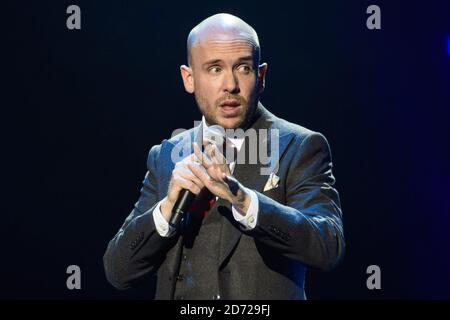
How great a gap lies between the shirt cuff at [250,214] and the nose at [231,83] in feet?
1.20

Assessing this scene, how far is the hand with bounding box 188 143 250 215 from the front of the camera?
1783 mm

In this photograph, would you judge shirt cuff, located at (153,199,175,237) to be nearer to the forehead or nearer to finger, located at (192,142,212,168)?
finger, located at (192,142,212,168)

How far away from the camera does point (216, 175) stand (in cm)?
178

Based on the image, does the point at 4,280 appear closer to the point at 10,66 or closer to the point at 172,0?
the point at 10,66

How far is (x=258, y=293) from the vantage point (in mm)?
1961

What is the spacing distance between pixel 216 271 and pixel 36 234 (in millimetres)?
1745

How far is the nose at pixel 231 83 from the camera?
2.08 m

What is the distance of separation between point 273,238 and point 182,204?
0.25m

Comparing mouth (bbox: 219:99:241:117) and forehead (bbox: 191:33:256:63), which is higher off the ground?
forehead (bbox: 191:33:256:63)

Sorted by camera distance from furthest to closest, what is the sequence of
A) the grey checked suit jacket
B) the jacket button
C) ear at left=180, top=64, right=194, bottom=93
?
ear at left=180, top=64, right=194, bottom=93 < the jacket button < the grey checked suit jacket

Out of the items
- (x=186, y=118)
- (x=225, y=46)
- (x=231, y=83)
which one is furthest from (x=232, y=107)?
(x=186, y=118)

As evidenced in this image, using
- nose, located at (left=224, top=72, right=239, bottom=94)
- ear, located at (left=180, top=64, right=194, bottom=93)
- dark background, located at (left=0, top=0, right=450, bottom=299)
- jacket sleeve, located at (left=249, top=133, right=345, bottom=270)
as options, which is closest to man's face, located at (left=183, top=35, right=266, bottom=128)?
nose, located at (left=224, top=72, right=239, bottom=94)

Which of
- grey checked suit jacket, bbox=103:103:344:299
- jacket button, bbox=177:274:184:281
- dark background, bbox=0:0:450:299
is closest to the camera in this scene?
grey checked suit jacket, bbox=103:103:344:299

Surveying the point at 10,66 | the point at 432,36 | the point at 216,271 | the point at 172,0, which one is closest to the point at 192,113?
the point at 172,0
